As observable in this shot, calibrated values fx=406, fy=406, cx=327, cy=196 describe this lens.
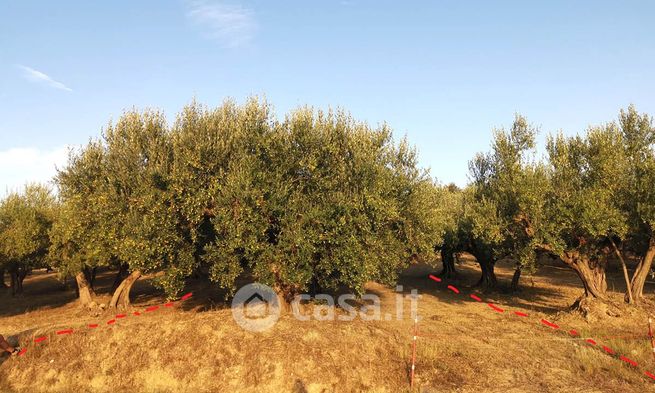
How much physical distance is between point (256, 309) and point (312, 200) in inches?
289

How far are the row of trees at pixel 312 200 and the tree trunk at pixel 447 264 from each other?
59.4ft

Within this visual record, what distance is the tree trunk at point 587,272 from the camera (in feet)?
87.8

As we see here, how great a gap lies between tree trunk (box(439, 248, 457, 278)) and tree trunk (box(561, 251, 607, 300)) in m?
17.8

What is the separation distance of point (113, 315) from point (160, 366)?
16.0m

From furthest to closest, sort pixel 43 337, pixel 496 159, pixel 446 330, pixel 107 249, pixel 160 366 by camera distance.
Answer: pixel 496 159, pixel 107 249, pixel 446 330, pixel 43 337, pixel 160 366

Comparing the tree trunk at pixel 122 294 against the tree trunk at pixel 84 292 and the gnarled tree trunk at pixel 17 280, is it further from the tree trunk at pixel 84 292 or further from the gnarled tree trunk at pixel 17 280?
the gnarled tree trunk at pixel 17 280

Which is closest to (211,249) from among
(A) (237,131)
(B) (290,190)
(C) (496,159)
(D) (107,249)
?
(B) (290,190)

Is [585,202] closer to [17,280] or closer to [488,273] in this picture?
[488,273]

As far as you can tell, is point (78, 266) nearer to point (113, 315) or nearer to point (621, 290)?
point (113, 315)

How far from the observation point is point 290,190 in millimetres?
22453

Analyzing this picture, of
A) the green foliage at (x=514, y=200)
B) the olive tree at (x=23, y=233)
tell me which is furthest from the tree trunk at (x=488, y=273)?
the olive tree at (x=23, y=233)

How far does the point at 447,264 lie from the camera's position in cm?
5053

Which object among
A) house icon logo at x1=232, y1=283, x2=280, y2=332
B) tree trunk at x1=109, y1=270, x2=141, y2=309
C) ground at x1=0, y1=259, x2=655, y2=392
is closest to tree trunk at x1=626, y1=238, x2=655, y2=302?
ground at x1=0, y1=259, x2=655, y2=392

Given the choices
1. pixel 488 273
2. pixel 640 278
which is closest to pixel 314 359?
pixel 640 278
